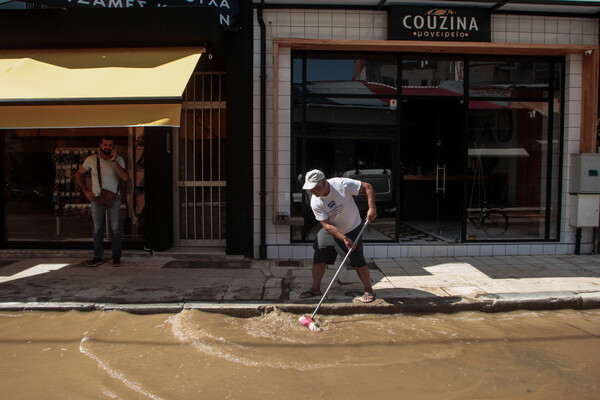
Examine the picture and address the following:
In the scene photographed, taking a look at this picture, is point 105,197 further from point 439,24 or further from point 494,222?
point 494,222

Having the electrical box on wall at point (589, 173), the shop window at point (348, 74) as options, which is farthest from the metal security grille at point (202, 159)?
the electrical box on wall at point (589, 173)

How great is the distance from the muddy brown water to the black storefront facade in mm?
2515

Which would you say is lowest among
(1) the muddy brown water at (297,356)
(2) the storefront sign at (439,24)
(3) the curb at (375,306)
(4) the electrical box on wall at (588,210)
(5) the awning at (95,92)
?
(1) the muddy brown water at (297,356)

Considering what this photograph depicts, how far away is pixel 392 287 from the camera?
5.82m

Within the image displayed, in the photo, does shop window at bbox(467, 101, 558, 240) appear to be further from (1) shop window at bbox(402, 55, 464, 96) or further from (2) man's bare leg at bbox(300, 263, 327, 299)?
(2) man's bare leg at bbox(300, 263, 327, 299)

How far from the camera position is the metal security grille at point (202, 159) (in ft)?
25.8

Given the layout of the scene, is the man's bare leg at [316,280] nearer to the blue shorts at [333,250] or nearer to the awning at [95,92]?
the blue shorts at [333,250]

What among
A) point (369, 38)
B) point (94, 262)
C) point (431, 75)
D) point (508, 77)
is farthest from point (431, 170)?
point (94, 262)

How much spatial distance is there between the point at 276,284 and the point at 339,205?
1.58 metres

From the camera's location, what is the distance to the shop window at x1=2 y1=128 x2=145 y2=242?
7.71m

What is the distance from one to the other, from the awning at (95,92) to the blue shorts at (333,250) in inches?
90.4

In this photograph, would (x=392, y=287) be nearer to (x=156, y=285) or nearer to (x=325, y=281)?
(x=325, y=281)

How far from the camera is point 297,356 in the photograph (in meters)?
Answer: 3.93

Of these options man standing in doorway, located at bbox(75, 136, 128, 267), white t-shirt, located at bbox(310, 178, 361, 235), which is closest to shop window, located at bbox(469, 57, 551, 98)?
white t-shirt, located at bbox(310, 178, 361, 235)
